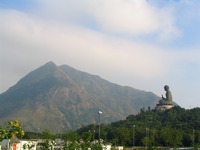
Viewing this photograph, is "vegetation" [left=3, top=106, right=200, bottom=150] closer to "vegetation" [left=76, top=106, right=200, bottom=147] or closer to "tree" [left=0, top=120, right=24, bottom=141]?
"vegetation" [left=76, top=106, right=200, bottom=147]

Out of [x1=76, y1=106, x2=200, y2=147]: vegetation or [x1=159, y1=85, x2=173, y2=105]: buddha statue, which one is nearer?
[x1=76, y1=106, x2=200, y2=147]: vegetation

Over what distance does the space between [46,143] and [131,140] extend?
50.8 m

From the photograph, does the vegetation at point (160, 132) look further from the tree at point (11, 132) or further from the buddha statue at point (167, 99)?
the tree at point (11, 132)

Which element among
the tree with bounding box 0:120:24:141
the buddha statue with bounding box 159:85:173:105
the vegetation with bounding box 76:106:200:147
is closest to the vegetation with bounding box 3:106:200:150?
the vegetation with bounding box 76:106:200:147

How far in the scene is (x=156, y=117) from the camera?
124 meters

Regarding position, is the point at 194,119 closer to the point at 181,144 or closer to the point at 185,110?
the point at 185,110

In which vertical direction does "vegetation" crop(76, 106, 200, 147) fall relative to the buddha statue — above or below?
below

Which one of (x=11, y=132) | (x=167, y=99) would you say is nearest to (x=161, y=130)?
(x=167, y=99)

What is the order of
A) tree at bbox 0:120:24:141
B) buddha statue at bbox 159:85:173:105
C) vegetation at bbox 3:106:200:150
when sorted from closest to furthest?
tree at bbox 0:120:24:141
vegetation at bbox 3:106:200:150
buddha statue at bbox 159:85:173:105

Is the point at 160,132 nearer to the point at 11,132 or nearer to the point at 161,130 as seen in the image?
the point at 161,130

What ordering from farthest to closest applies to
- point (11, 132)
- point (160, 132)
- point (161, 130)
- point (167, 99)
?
point (167, 99)
point (161, 130)
point (160, 132)
point (11, 132)

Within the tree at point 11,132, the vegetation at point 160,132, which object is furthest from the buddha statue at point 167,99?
the tree at point 11,132

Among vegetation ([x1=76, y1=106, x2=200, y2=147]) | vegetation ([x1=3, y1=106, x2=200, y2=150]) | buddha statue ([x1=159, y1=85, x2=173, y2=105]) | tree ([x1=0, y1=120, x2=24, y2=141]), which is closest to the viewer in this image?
tree ([x1=0, y1=120, x2=24, y2=141])

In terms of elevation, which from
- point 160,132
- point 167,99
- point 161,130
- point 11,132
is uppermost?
point 167,99
